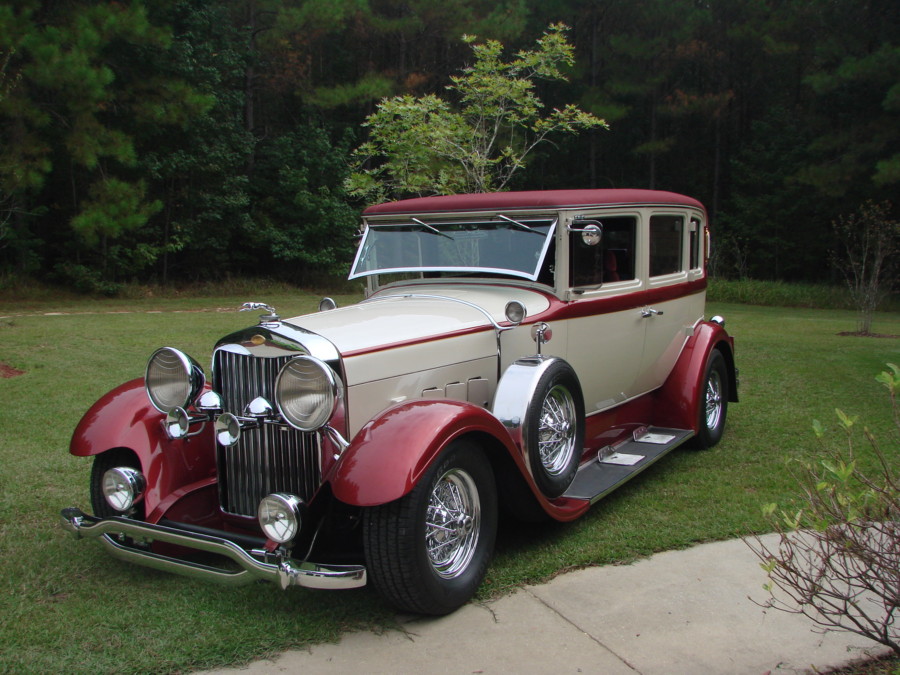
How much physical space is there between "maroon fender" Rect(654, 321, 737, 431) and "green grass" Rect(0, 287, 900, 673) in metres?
0.34

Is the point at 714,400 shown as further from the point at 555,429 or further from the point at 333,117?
the point at 333,117

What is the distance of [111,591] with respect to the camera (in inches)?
141

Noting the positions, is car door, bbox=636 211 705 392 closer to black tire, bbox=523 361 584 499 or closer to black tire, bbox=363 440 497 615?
black tire, bbox=523 361 584 499

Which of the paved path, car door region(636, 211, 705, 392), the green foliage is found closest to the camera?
the paved path

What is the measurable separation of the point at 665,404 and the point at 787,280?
25.0 meters

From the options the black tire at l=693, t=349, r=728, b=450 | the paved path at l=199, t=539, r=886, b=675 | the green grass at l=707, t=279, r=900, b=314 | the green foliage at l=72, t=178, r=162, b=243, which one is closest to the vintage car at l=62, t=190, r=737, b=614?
the paved path at l=199, t=539, r=886, b=675

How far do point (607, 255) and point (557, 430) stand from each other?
138cm

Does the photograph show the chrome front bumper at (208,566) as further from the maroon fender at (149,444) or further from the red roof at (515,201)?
the red roof at (515,201)

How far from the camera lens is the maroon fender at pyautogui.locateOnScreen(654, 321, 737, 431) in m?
5.70

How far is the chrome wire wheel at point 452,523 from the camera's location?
339cm

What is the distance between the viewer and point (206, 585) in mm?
3674

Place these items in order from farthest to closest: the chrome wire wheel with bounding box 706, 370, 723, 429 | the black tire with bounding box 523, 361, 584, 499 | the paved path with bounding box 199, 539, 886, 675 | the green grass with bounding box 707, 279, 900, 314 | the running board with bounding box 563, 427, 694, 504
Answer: the green grass with bounding box 707, 279, 900, 314 → the chrome wire wheel with bounding box 706, 370, 723, 429 → the running board with bounding box 563, 427, 694, 504 → the black tire with bounding box 523, 361, 584, 499 → the paved path with bounding box 199, 539, 886, 675

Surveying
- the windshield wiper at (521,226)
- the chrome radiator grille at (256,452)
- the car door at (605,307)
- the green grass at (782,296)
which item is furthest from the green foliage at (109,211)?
the green grass at (782,296)

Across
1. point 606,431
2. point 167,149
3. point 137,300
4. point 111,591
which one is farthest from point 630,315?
point 167,149
